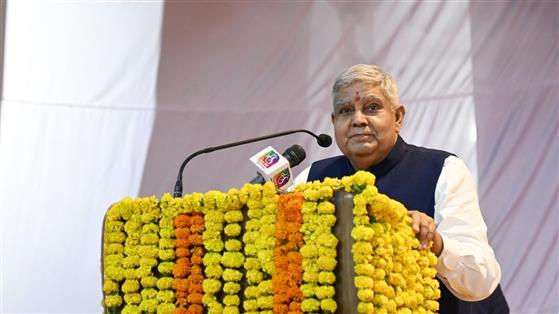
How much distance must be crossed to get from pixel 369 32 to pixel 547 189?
1360 millimetres

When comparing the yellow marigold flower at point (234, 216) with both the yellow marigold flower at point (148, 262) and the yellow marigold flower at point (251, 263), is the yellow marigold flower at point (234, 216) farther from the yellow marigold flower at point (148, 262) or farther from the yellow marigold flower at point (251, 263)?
the yellow marigold flower at point (148, 262)

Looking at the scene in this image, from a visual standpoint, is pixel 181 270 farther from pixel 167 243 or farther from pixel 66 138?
pixel 66 138

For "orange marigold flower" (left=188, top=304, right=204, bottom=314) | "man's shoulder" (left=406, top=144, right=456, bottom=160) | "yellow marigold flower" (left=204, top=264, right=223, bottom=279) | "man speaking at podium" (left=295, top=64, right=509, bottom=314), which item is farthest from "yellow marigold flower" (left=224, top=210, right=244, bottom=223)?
"man's shoulder" (left=406, top=144, right=456, bottom=160)

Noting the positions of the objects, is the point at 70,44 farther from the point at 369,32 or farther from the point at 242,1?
the point at 369,32

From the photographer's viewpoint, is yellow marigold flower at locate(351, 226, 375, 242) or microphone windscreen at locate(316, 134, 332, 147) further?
microphone windscreen at locate(316, 134, 332, 147)

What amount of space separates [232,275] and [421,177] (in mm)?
967

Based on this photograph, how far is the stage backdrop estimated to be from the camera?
4.45 m

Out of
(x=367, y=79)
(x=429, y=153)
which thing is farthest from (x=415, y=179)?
(x=367, y=79)

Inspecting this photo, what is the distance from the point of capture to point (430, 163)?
262 cm

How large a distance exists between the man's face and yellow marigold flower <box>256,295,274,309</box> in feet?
2.75

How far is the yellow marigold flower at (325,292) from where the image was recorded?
1639mm

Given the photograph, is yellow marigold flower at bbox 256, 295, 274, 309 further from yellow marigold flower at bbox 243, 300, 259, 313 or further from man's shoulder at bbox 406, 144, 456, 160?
man's shoulder at bbox 406, 144, 456, 160

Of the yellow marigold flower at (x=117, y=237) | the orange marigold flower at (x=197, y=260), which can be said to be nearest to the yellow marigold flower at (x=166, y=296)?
the orange marigold flower at (x=197, y=260)

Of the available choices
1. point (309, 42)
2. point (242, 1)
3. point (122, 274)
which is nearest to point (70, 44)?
point (242, 1)
